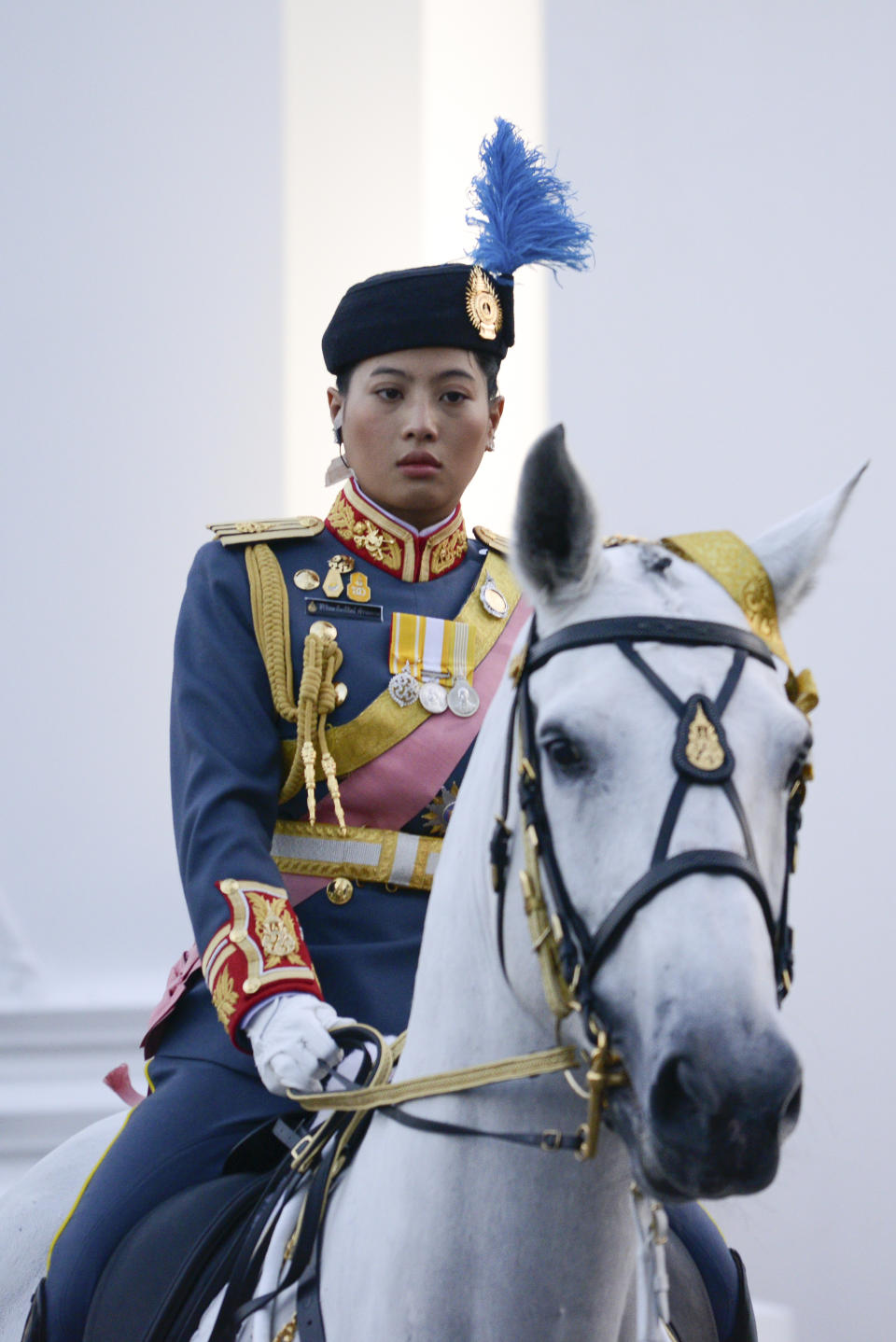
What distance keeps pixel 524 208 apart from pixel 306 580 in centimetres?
69

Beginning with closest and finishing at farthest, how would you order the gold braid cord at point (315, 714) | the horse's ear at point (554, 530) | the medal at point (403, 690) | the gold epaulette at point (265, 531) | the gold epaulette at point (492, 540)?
the horse's ear at point (554, 530), the gold braid cord at point (315, 714), the medal at point (403, 690), the gold epaulette at point (265, 531), the gold epaulette at point (492, 540)

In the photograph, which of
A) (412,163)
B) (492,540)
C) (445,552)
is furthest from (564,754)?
(412,163)

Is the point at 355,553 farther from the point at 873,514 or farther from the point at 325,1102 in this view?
the point at 873,514

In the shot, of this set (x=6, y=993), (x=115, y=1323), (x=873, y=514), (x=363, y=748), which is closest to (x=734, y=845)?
(x=363, y=748)

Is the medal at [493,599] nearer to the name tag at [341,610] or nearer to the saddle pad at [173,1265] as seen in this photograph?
the name tag at [341,610]

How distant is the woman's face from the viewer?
2133mm

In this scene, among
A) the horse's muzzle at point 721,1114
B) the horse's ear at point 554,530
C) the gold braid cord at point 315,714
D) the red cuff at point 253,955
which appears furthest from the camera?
the gold braid cord at point 315,714

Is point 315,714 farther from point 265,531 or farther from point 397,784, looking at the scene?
point 265,531

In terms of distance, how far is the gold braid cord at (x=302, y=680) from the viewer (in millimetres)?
1927

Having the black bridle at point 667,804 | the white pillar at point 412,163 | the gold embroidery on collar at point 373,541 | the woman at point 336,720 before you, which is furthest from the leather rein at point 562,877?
the white pillar at point 412,163

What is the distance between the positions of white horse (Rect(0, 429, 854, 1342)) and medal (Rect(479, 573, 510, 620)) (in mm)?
782

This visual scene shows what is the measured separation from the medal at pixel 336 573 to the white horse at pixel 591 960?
2.46ft

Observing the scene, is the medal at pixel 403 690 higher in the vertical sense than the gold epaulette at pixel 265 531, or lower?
lower

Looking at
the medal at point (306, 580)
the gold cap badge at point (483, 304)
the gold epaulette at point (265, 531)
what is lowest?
the medal at point (306, 580)
